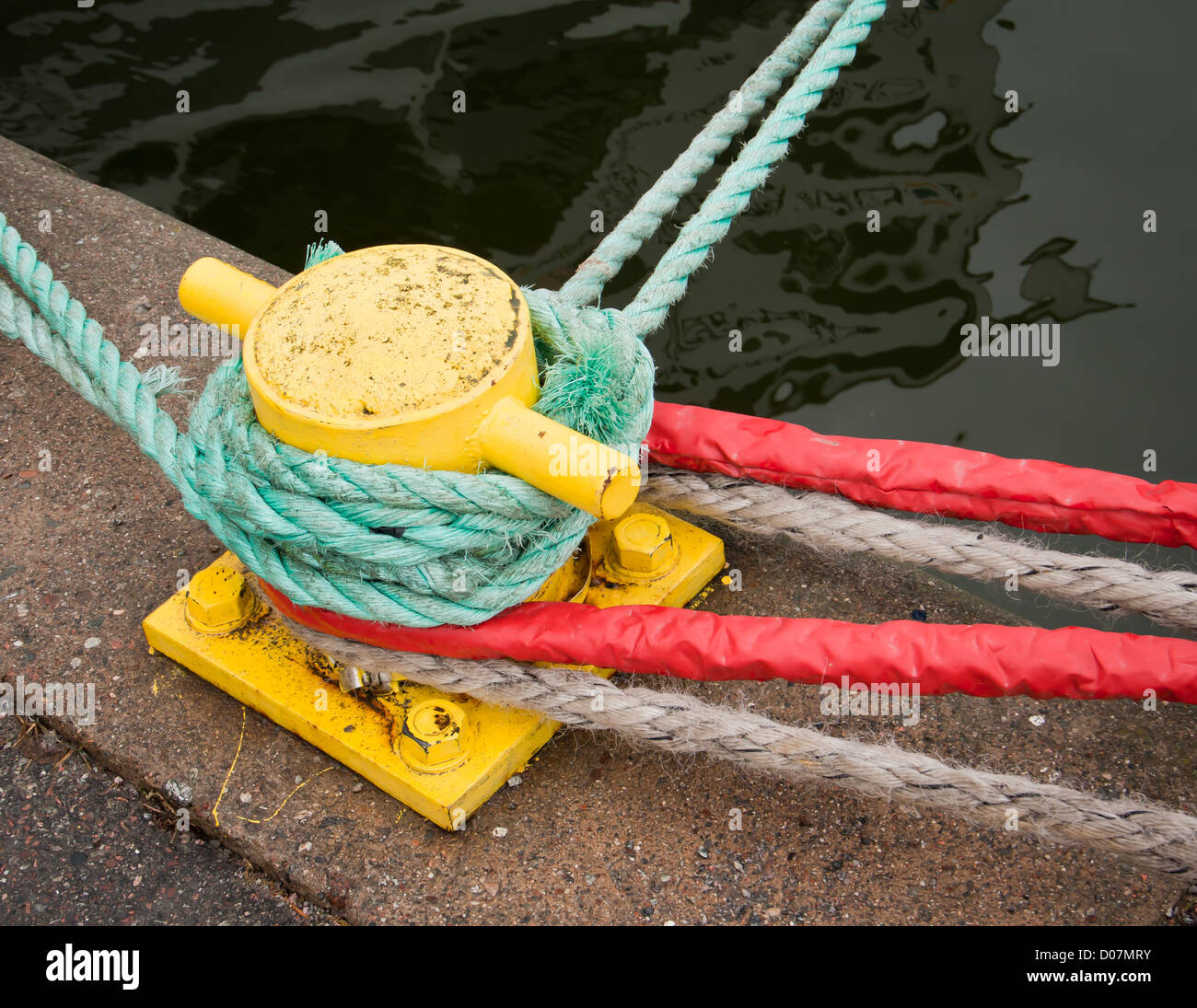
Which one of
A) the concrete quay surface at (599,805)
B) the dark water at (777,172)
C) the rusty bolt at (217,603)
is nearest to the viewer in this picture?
the concrete quay surface at (599,805)

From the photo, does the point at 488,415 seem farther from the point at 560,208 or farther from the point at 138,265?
the point at 560,208

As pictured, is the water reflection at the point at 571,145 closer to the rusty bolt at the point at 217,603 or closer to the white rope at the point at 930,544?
the white rope at the point at 930,544

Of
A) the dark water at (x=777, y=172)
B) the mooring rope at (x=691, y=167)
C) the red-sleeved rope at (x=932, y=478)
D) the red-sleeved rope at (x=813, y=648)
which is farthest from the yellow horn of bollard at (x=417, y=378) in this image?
the dark water at (x=777, y=172)

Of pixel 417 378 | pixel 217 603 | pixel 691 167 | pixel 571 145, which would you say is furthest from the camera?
pixel 571 145

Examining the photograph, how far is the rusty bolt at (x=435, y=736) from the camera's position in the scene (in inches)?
69.9

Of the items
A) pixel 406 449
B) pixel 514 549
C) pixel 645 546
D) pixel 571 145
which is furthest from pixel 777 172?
pixel 406 449

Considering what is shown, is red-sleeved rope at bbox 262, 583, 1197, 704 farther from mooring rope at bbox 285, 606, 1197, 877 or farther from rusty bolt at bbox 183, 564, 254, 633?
rusty bolt at bbox 183, 564, 254, 633

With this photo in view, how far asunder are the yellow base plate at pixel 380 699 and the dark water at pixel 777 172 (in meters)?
1.06

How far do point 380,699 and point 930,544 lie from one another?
950mm

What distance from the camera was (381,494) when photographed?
1.59 meters

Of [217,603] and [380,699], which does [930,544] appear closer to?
[380,699]

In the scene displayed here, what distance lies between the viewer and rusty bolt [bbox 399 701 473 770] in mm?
1775

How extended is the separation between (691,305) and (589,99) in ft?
3.07

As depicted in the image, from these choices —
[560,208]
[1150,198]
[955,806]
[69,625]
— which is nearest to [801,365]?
[560,208]
